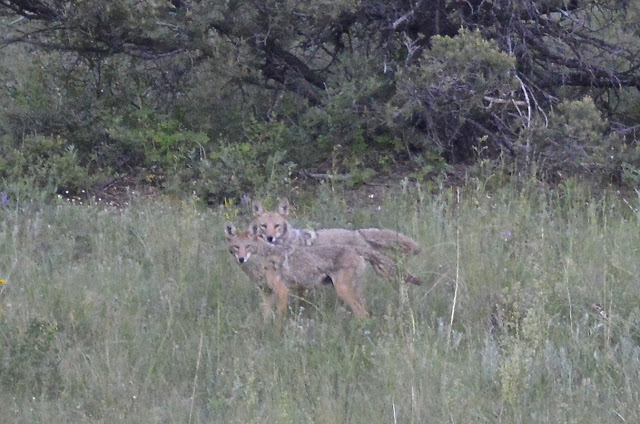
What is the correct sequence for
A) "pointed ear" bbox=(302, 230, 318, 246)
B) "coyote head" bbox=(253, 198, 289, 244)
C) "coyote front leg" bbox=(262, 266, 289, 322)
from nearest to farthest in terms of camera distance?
"coyote front leg" bbox=(262, 266, 289, 322)
"pointed ear" bbox=(302, 230, 318, 246)
"coyote head" bbox=(253, 198, 289, 244)

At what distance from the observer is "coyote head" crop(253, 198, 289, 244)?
28.9 feet

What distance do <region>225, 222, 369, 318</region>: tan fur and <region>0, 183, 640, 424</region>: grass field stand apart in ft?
0.50

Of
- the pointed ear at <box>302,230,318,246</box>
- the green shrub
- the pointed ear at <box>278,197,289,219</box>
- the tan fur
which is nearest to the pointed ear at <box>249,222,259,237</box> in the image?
the tan fur

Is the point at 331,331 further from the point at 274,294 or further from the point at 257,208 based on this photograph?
the point at 257,208

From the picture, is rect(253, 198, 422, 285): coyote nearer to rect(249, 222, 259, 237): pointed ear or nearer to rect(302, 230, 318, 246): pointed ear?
rect(302, 230, 318, 246): pointed ear

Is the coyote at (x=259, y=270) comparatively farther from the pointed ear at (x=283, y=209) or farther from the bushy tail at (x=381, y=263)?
the pointed ear at (x=283, y=209)

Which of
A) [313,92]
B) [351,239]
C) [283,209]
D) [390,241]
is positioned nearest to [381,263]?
[390,241]

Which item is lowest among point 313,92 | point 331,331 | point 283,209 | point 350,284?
point 331,331

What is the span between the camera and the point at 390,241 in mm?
8266

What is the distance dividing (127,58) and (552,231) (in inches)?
256

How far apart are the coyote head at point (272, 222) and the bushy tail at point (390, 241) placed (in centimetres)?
82

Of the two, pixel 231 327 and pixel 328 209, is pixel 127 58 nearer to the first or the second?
pixel 328 209

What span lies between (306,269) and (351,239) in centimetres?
112

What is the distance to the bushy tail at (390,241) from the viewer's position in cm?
813
